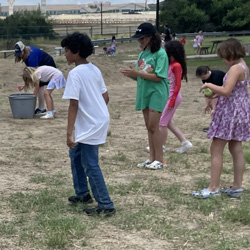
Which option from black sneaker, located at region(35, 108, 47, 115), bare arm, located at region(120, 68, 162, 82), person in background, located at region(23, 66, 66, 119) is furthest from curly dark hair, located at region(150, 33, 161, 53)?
black sneaker, located at region(35, 108, 47, 115)

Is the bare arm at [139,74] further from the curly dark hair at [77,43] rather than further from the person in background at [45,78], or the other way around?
the person in background at [45,78]

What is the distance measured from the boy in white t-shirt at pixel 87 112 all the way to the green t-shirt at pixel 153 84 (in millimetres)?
1514

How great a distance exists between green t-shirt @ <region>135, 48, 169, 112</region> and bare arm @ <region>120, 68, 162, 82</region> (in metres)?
0.05

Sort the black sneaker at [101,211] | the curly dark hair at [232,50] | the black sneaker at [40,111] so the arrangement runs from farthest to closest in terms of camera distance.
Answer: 1. the black sneaker at [40,111]
2. the curly dark hair at [232,50]
3. the black sneaker at [101,211]

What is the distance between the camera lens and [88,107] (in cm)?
475

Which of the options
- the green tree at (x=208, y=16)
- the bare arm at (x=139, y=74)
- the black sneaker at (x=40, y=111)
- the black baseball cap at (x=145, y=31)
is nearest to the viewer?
the bare arm at (x=139, y=74)

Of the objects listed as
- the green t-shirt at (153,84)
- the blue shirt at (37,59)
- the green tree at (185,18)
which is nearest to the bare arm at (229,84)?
the green t-shirt at (153,84)

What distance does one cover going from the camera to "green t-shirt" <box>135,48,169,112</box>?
6.33m

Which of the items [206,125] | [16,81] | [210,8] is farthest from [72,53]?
[210,8]

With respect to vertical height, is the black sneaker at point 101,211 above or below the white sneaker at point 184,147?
above

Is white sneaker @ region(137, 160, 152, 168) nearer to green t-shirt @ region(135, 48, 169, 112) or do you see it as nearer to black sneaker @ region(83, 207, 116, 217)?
green t-shirt @ region(135, 48, 169, 112)

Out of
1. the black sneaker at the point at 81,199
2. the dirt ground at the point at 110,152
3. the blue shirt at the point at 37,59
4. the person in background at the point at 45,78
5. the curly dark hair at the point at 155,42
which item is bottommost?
the dirt ground at the point at 110,152

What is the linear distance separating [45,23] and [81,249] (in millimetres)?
50957

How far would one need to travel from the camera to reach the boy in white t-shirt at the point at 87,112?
4.71 metres
